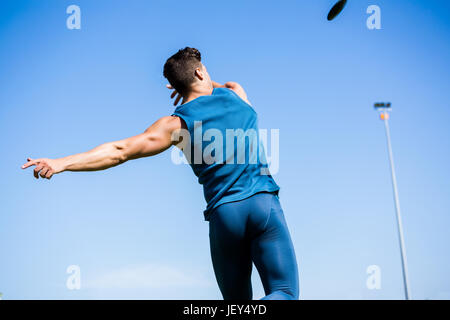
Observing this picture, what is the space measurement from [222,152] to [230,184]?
259 mm

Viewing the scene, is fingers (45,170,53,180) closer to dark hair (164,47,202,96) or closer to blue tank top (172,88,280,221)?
blue tank top (172,88,280,221)

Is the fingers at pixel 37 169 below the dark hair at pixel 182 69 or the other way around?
below

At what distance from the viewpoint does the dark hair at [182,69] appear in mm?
3639

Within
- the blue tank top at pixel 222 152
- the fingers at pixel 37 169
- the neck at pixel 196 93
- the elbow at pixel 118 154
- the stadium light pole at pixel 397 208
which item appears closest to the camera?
the fingers at pixel 37 169

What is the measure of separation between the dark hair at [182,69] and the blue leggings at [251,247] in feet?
3.88

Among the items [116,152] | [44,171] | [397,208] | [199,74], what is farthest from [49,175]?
[397,208]

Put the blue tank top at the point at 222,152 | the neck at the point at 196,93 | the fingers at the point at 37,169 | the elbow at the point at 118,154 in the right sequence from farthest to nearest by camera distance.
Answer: the neck at the point at 196,93, the blue tank top at the point at 222,152, the elbow at the point at 118,154, the fingers at the point at 37,169

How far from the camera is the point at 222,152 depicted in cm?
323

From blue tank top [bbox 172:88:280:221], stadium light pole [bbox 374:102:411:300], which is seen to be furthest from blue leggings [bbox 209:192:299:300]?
stadium light pole [bbox 374:102:411:300]

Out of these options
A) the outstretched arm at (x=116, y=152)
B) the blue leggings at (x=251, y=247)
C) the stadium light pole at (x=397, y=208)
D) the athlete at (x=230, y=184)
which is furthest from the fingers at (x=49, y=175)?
the stadium light pole at (x=397, y=208)

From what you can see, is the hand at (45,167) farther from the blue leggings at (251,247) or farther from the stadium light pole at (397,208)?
the stadium light pole at (397,208)

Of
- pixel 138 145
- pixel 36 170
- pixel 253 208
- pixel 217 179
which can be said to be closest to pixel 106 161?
pixel 138 145

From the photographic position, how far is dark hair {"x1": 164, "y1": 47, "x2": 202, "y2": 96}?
3639 mm
